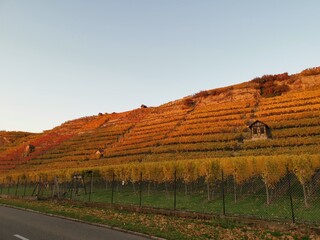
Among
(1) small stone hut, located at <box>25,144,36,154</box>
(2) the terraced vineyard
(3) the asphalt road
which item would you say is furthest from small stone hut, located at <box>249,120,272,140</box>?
(1) small stone hut, located at <box>25,144,36,154</box>

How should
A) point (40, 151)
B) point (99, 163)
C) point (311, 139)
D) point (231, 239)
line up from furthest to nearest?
point (40, 151)
point (99, 163)
point (311, 139)
point (231, 239)

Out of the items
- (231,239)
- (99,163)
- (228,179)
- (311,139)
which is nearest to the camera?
(231,239)

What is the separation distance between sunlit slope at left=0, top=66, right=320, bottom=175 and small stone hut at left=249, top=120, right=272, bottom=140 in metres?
1.07

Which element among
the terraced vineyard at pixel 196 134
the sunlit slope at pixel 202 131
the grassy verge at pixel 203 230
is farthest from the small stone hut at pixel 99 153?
the grassy verge at pixel 203 230

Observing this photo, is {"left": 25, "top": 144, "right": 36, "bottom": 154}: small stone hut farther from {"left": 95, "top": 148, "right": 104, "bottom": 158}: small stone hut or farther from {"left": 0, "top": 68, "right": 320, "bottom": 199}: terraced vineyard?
{"left": 95, "top": 148, "right": 104, "bottom": 158}: small stone hut

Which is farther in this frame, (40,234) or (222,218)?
(222,218)

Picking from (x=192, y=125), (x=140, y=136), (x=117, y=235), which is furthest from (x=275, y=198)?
(x=140, y=136)

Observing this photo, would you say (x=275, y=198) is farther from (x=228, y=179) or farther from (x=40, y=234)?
(x=40, y=234)

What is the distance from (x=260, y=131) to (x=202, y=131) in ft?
38.5

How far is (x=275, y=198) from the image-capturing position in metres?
23.4

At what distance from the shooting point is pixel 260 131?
46375mm

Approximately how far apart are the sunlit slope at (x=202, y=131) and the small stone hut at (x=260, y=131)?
1068 millimetres

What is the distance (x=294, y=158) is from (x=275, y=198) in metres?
3.98

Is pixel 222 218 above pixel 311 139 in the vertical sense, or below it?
below
